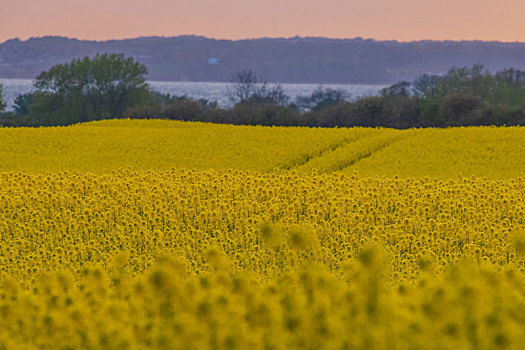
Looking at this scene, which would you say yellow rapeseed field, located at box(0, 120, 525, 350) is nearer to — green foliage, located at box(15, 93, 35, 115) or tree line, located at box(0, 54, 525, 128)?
tree line, located at box(0, 54, 525, 128)

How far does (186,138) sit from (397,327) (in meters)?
24.4

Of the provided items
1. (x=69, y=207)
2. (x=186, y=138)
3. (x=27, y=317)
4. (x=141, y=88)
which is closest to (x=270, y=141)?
(x=186, y=138)

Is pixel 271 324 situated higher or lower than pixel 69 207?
higher

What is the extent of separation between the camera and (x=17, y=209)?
1356cm

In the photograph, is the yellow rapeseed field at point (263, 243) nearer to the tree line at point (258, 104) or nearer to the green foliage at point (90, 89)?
the tree line at point (258, 104)

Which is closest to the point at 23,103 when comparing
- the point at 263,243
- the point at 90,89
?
the point at 90,89

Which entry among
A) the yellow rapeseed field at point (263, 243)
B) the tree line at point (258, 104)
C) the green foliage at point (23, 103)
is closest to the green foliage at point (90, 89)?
the tree line at point (258, 104)

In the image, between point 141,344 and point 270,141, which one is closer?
point 141,344

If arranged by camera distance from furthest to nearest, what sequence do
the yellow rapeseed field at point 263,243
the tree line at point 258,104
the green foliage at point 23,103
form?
the green foliage at point 23,103 < the tree line at point 258,104 < the yellow rapeseed field at point 263,243

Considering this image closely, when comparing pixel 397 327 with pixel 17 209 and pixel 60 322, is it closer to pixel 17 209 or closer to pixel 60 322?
pixel 60 322

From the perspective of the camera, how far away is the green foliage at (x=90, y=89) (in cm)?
7900

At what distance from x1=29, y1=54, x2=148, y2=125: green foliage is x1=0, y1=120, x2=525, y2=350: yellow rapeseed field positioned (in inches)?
2005

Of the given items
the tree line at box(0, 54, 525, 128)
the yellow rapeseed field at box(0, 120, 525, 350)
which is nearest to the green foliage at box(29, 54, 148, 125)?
the tree line at box(0, 54, 525, 128)

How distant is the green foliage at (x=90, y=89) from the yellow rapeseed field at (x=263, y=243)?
50915 mm
